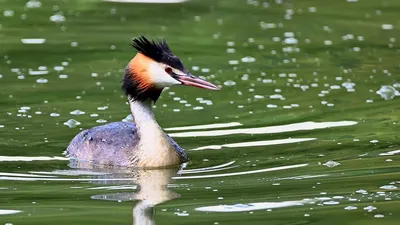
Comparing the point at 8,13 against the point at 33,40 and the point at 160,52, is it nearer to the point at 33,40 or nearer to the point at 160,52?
the point at 33,40

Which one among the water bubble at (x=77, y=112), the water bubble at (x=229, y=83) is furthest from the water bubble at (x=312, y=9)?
the water bubble at (x=77, y=112)

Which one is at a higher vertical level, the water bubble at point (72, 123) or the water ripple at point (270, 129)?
the water bubble at point (72, 123)

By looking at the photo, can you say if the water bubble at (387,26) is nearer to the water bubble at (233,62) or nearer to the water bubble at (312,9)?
the water bubble at (312,9)

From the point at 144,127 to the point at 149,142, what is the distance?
19cm

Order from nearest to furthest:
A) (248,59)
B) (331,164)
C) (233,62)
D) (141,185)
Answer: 1. (141,185)
2. (331,164)
3. (233,62)
4. (248,59)

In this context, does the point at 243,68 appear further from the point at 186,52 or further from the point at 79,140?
the point at 79,140

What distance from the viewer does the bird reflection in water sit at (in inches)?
376

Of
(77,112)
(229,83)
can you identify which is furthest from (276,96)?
(77,112)

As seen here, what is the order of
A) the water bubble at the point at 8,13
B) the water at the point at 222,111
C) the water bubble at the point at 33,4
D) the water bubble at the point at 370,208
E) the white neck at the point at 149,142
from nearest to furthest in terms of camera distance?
the water bubble at the point at 370,208 < the water at the point at 222,111 < the white neck at the point at 149,142 < the water bubble at the point at 8,13 < the water bubble at the point at 33,4

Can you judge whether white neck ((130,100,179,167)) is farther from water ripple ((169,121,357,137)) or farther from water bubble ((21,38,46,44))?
water bubble ((21,38,46,44))

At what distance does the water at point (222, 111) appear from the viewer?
9688mm

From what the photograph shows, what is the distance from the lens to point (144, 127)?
39.6ft

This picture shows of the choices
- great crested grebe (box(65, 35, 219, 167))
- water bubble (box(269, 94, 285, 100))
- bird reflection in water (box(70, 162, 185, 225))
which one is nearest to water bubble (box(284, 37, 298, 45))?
water bubble (box(269, 94, 285, 100))

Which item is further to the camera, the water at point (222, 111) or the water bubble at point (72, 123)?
the water bubble at point (72, 123)
